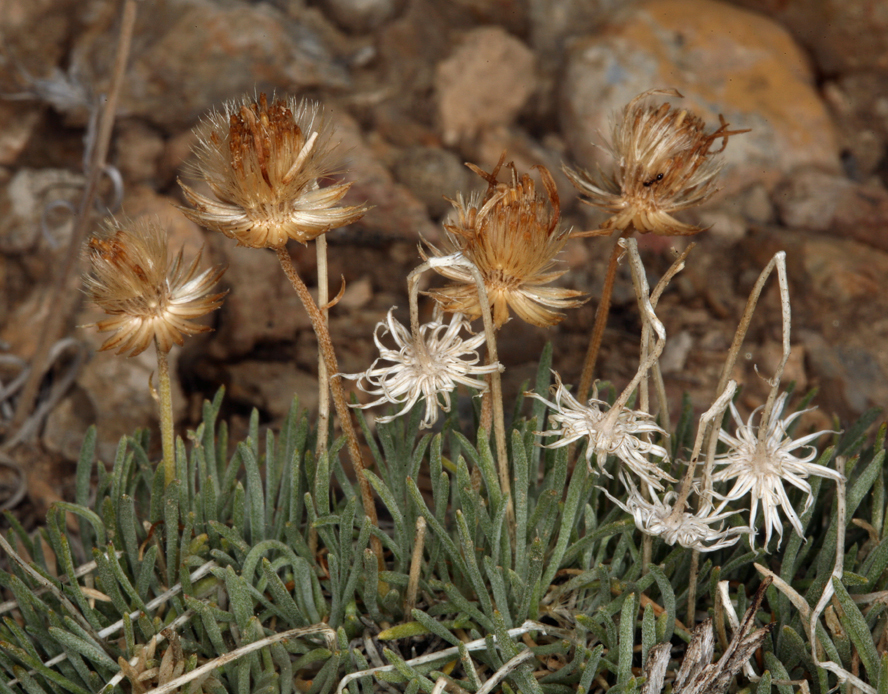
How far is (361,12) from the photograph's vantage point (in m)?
2.25

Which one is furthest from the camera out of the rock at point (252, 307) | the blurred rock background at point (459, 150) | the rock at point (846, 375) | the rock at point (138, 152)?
the rock at point (138, 152)

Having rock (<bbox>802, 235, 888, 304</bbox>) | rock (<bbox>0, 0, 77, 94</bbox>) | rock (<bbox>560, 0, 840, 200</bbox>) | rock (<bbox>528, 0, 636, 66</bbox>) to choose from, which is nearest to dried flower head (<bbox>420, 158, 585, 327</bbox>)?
rock (<bbox>802, 235, 888, 304</bbox>)

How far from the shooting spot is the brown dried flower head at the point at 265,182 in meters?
0.74

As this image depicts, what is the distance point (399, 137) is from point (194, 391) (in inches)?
35.6

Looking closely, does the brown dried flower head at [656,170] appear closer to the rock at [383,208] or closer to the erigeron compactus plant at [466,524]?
the erigeron compactus plant at [466,524]

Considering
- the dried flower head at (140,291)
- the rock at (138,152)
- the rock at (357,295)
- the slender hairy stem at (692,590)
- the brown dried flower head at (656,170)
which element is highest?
the brown dried flower head at (656,170)

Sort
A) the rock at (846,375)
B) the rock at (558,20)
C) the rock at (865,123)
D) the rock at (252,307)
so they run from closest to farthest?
the rock at (846,375)
the rock at (252,307)
the rock at (865,123)
the rock at (558,20)

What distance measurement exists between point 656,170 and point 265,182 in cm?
41

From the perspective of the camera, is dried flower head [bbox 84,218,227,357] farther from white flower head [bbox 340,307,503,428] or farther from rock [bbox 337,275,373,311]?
rock [bbox 337,275,373,311]

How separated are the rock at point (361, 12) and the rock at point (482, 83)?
22 centimetres

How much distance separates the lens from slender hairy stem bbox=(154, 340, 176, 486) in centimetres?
89

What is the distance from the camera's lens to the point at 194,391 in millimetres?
1834

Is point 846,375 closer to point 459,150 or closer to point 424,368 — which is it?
point 459,150

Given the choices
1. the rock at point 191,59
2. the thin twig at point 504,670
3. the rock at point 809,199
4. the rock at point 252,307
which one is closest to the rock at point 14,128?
the rock at point 191,59
